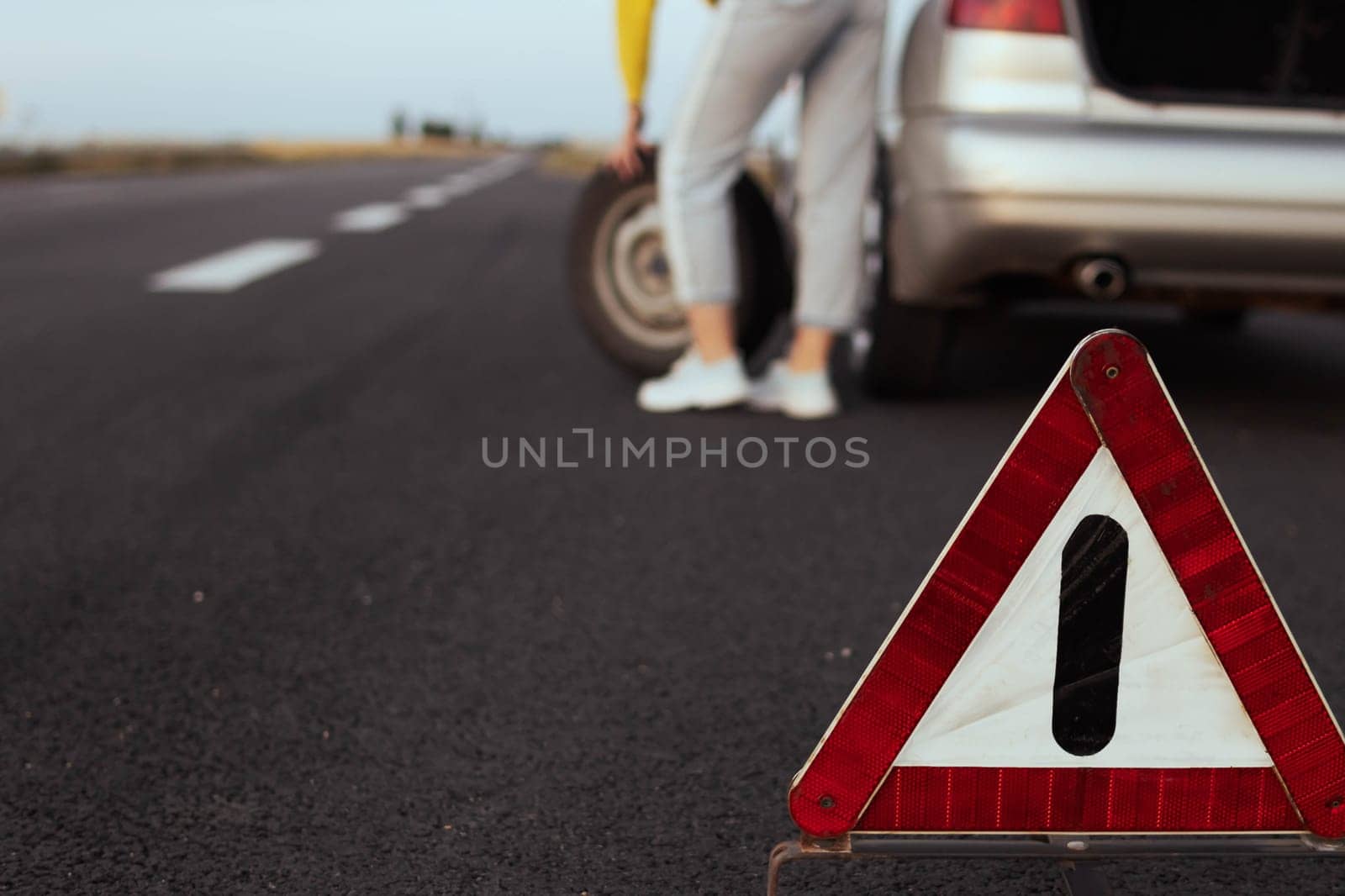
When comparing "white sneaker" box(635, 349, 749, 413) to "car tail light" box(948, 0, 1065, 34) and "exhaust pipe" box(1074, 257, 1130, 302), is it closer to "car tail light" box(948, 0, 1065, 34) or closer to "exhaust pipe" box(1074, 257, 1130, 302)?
"exhaust pipe" box(1074, 257, 1130, 302)

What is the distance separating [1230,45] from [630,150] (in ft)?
6.18

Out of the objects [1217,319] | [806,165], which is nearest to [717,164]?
[806,165]

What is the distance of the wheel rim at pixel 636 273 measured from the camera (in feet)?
14.9

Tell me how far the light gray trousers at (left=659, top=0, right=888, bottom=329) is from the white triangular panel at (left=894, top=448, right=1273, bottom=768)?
8.77 ft

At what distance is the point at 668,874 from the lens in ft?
5.44

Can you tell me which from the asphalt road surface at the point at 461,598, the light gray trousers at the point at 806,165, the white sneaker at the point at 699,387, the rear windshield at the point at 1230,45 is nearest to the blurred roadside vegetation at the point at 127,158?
the asphalt road surface at the point at 461,598

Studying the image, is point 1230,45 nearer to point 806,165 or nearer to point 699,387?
point 806,165

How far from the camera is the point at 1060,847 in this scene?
4.77ft

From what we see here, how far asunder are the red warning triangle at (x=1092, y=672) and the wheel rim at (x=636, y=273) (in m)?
3.18

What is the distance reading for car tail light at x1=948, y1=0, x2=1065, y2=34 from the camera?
3445mm

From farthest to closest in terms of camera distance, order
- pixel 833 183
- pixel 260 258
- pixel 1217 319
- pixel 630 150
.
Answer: pixel 260 258
pixel 1217 319
pixel 630 150
pixel 833 183

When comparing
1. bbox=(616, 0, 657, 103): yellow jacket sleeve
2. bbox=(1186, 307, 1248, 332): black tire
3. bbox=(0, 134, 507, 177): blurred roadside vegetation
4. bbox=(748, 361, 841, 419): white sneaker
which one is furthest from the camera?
bbox=(0, 134, 507, 177): blurred roadside vegetation

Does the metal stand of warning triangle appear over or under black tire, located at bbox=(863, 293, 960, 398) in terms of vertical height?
over

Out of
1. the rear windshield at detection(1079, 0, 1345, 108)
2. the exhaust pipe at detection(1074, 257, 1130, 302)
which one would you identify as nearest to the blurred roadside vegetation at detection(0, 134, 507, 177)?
the rear windshield at detection(1079, 0, 1345, 108)
